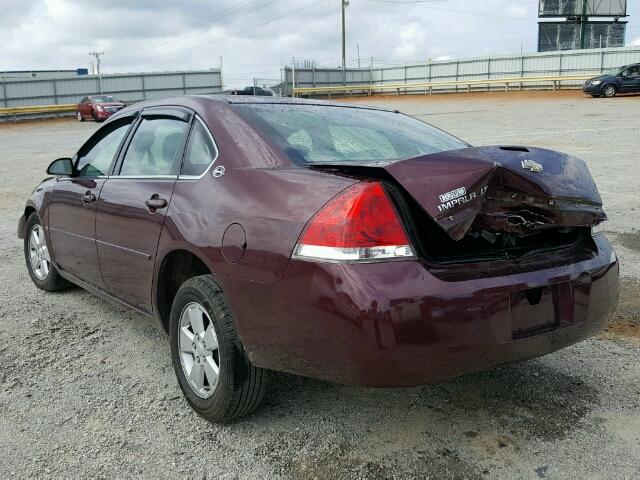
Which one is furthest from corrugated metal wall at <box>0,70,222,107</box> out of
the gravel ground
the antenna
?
the gravel ground

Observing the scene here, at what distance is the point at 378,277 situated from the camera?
2.44 m

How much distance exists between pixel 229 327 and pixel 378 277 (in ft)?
2.67

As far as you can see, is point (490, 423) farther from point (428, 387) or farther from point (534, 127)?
point (534, 127)

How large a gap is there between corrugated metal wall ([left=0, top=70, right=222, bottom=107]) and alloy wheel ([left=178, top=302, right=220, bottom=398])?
3905 cm

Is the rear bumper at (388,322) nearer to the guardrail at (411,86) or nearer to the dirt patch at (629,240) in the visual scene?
the dirt patch at (629,240)

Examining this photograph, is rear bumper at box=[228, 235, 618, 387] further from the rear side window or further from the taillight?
the rear side window

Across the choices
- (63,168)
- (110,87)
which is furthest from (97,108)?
(63,168)

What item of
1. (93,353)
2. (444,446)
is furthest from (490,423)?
(93,353)

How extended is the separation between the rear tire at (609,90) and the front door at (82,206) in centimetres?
3071

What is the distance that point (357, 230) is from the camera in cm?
249

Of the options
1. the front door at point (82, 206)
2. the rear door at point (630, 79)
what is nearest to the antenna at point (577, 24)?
the rear door at point (630, 79)

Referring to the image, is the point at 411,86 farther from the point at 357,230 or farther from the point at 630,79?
the point at 357,230

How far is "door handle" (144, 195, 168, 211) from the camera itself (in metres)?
3.34

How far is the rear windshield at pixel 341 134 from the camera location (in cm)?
321
